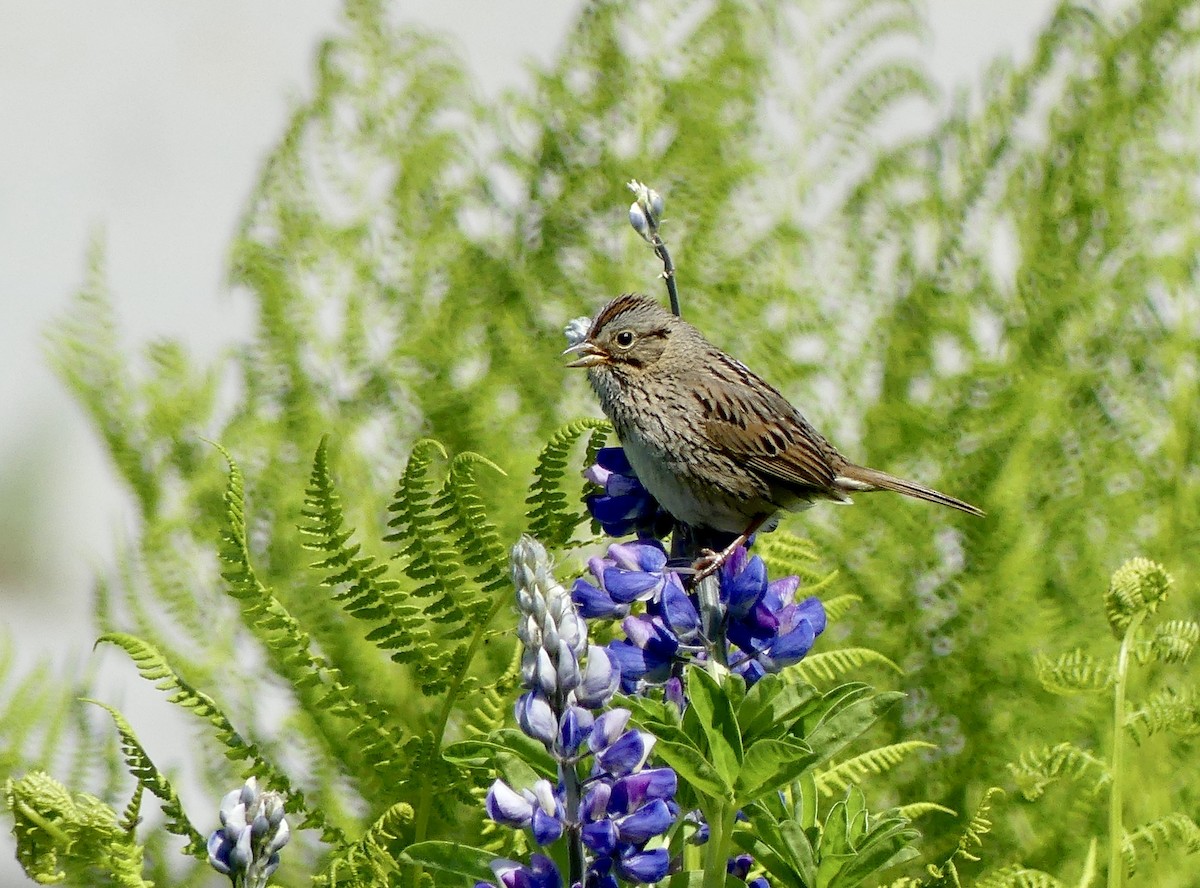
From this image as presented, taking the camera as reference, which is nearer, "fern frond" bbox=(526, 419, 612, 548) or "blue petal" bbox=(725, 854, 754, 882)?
"blue petal" bbox=(725, 854, 754, 882)

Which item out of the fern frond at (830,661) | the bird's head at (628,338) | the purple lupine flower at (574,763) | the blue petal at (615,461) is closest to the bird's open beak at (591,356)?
the bird's head at (628,338)

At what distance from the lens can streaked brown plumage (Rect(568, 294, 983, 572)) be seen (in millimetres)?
1050

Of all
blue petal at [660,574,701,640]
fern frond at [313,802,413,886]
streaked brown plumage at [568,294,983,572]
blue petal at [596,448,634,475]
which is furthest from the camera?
streaked brown plumage at [568,294,983,572]

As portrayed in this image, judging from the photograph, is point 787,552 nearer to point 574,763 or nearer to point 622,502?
point 622,502

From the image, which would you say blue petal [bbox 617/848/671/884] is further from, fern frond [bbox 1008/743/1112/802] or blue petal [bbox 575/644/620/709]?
fern frond [bbox 1008/743/1112/802]

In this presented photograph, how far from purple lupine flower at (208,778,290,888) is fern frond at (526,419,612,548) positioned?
0.29 meters

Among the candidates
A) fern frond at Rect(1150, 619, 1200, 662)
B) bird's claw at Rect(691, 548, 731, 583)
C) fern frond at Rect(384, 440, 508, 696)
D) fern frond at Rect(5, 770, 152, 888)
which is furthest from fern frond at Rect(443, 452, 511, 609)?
fern frond at Rect(1150, 619, 1200, 662)

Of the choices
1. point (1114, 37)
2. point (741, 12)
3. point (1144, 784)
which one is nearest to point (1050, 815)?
point (1144, 784)

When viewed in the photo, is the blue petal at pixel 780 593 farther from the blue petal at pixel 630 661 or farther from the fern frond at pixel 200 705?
the fern frond at pixel 200 705

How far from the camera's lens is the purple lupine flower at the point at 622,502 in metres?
0.82

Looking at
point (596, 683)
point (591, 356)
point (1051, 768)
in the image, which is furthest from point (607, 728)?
point (591, 356)

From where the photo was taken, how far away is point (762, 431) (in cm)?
115

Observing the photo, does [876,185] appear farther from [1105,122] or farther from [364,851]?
[364,851]

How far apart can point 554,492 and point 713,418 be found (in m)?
0.31
